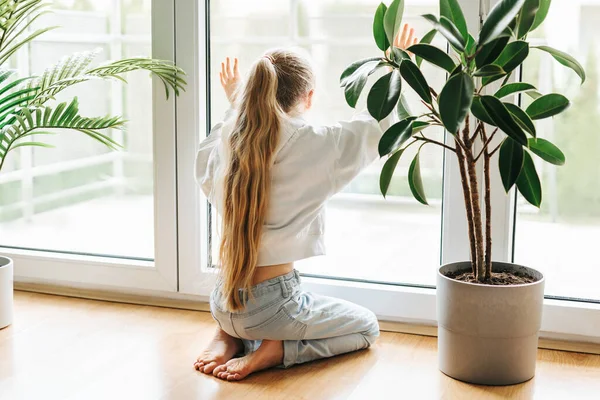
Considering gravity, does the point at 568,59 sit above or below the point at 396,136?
above

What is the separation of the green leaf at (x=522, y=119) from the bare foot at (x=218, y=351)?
953 millimetres

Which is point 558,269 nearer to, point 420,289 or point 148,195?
point 420,289

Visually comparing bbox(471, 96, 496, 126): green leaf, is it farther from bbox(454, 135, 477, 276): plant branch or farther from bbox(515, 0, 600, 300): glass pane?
bbox(515, 0, 600, 300): glass pane

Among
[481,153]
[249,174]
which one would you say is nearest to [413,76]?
[481,153]

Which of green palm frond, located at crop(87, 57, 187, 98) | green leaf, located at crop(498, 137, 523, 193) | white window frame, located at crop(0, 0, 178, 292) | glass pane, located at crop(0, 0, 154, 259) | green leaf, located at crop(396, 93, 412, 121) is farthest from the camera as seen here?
glass pane, located at crop(0, 0, 154, 259)

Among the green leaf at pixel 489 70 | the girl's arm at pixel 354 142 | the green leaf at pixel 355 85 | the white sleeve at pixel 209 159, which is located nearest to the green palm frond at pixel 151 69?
the white sleeve at pixel 209 159

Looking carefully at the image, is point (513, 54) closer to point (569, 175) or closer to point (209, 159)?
point (569, 175)

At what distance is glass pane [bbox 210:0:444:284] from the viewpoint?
2320mm

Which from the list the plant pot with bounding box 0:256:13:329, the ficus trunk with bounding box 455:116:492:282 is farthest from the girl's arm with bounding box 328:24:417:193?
the plant pot with bounding box 0:256:13:329

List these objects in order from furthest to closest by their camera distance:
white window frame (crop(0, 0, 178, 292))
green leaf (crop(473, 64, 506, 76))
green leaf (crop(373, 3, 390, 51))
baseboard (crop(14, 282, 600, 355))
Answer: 1. white window frame (crop(0, 0, 178, 292))
2. baseboard (crop(14, 282, 600, 355))
3. green leaf (crop(373, 3, 390, 51))
4. green leaf (crop(473, 64, 506, 76))

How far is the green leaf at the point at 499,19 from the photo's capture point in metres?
1.53

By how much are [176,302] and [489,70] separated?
4.46ft

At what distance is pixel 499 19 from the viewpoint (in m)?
1.54

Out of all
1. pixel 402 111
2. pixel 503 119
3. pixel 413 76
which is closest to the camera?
pixel 503 119
